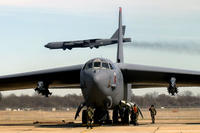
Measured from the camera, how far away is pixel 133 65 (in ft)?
102

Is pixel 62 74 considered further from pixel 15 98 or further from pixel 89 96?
pixel 15 98

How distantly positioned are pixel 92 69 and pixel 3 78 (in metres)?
9.46

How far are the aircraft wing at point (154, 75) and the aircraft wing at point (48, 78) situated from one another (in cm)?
334

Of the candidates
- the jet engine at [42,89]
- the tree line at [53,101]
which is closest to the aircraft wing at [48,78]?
the jet engine at [42,89]

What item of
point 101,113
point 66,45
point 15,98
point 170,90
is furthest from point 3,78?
point 66,45

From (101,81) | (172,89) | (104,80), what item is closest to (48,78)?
(104,80)

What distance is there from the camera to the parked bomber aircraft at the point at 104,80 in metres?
26.6

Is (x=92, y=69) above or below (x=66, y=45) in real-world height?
below

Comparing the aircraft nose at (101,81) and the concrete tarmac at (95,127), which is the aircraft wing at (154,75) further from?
the aircraft nose at (101,81)

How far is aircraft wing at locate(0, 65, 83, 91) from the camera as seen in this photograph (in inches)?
1256

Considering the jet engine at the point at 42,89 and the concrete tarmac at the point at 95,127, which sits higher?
the jet engine at the point at 42,89

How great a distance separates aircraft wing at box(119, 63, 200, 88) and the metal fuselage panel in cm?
306

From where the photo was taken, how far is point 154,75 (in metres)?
32.3

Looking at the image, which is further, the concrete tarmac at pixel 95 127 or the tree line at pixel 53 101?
the tree line at pixel 53 101
